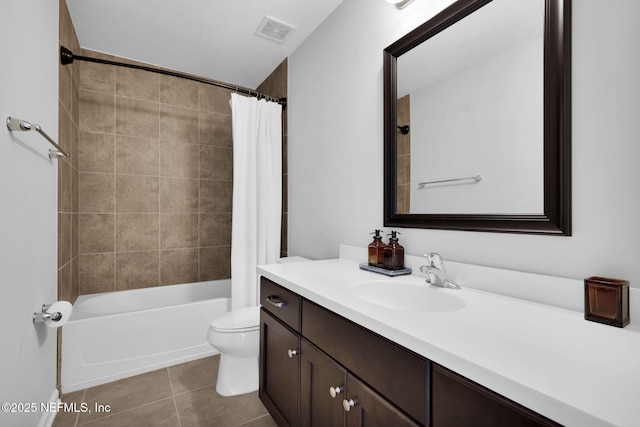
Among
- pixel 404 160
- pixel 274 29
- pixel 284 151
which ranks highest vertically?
pixel 274 29

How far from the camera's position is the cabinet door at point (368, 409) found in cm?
67

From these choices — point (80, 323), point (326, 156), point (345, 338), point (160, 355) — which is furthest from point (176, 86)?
point (345, 338)

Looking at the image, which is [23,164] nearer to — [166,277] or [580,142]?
[166,277]

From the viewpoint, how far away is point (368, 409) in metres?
0.75

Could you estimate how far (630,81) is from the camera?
28.7 inches

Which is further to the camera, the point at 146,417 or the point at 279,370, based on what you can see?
the point at 146,417

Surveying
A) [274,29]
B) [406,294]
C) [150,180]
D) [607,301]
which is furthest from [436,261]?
[150,180]

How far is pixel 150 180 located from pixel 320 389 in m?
2.39

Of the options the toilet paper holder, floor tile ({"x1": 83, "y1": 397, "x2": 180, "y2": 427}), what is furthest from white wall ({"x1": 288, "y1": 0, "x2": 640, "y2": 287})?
the toilet paper holder

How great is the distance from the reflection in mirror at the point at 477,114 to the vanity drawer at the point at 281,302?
2.19ft

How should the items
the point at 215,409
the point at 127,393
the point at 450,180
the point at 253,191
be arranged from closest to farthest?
the point at 450,180 → the point at 215,409 → the point at 127,393 → the point at 253,191

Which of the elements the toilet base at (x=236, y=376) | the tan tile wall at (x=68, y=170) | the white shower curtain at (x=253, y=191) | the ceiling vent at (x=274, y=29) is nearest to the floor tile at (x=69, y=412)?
the tan tile wall at (x=68, y=170)

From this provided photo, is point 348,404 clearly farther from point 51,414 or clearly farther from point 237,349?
point 51,414

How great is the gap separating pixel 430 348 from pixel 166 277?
264 centimetres
